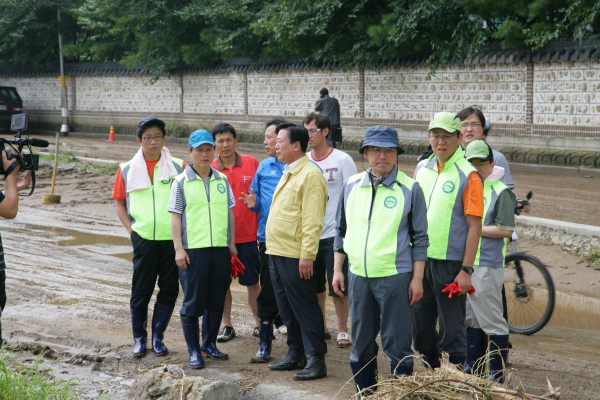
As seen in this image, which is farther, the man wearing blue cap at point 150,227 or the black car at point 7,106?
the black car at point 7,106

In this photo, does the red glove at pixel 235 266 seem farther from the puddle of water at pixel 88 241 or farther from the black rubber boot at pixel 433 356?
the puddle of water at pixel 88 241

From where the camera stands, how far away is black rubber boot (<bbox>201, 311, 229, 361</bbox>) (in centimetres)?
603

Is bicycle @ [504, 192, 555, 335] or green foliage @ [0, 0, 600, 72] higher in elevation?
green foliage @ [0, 0, 600, 72]

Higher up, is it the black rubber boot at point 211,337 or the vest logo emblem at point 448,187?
the vest logo emblem at point 448,187

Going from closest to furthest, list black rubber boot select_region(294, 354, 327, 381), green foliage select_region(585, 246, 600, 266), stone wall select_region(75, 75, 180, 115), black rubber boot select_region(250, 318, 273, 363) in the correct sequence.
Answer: black rubber boot select_region(294, 354, 327, 381)
black rubber boot select_region(250, 318, 273, 363)
green foliage select_region(585, 246, 600, 266)
stone wall select_region(75, 75, 180, 115)

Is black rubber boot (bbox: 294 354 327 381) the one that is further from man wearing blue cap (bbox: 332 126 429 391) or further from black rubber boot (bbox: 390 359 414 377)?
black rubber boot (bbox: 390 359 414 377)

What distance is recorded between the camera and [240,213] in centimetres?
658

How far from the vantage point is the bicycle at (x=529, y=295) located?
6551mm

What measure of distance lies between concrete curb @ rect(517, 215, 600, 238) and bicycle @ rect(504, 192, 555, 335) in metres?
2.42

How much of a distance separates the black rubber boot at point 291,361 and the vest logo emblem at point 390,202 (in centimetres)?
166

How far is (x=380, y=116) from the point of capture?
2164 cm

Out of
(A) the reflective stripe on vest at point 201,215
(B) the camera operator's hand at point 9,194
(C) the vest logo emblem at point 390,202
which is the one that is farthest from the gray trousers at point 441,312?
(B) the camera operator's hand at point 9,194

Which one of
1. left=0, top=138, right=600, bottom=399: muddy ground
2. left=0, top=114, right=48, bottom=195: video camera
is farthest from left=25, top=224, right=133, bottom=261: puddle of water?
left=0, top=114, right=48, bottom=195: video camera

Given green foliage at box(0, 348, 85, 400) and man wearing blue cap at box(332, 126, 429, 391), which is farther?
green foliage at box(0, 348, 85, 400)
